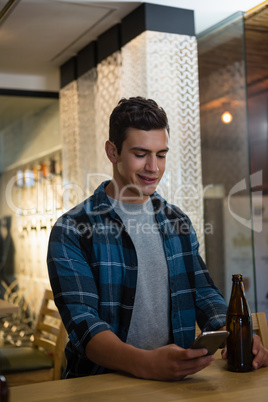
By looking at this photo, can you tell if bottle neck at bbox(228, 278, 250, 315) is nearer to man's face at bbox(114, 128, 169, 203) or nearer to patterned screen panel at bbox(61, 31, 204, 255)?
man's face at bbox(114, 128, 169, 203)

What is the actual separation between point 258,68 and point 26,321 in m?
2.91

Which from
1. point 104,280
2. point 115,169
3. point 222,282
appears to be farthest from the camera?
point 222,282

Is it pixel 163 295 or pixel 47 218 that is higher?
pixel 47 218

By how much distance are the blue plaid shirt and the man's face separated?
4.1 inches

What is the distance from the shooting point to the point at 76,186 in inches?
173

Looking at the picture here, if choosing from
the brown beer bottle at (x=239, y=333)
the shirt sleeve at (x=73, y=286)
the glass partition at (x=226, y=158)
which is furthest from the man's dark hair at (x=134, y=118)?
the glass partition at (x=226, y=158)

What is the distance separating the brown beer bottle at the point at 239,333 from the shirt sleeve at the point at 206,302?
0.48 ft

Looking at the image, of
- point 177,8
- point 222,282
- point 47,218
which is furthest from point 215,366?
point 47,218

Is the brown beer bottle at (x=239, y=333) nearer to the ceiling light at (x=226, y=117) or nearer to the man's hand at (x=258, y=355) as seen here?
the man's hand at (x=258, y=355)

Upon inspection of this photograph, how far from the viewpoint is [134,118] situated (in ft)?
5.14

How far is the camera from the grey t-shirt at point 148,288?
5.06 feet

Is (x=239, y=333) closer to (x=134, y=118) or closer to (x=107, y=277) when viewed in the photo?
(x=107, y=277)

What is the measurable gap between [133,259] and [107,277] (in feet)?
0.32

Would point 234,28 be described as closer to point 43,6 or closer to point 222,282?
point 43,6
